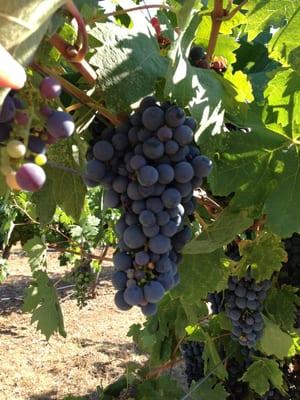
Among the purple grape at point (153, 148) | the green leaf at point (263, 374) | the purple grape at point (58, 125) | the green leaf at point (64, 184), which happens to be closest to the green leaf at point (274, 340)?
the green leaf at point (263, 374)

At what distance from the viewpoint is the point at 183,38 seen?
92 centimetres

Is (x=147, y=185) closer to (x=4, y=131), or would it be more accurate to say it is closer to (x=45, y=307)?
(x=4, y=131)

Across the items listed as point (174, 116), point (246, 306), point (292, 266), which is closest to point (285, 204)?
point (174, 116)

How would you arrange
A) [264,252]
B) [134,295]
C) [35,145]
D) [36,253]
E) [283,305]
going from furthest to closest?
1. [36,253]
2. [283,305]
3. [264,252]
4. [134,295]
5. [35,145]

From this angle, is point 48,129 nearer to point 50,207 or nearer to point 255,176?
point 50,207

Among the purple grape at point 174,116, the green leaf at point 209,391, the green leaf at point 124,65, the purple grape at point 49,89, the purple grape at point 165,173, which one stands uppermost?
the purple grape at point 49,89

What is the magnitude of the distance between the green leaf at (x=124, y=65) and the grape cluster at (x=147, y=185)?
3 cm

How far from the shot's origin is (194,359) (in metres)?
2.63

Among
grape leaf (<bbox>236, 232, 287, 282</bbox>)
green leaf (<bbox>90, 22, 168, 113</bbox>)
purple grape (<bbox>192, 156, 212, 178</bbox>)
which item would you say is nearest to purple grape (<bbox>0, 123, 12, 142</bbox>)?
green leaf (<bbox>90, 22, 168, 113</bbox>)

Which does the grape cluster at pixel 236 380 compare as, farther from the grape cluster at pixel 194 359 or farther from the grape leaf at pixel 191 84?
the grape leaf at pixel 191 84

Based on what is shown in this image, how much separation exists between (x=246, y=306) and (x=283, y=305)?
0.21 metres

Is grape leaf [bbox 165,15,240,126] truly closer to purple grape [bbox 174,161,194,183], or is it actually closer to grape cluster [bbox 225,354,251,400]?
purple grape [bbox 174,161,194,183]

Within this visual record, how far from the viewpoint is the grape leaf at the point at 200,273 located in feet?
4.25

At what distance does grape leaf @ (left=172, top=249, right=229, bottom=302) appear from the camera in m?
1.29
